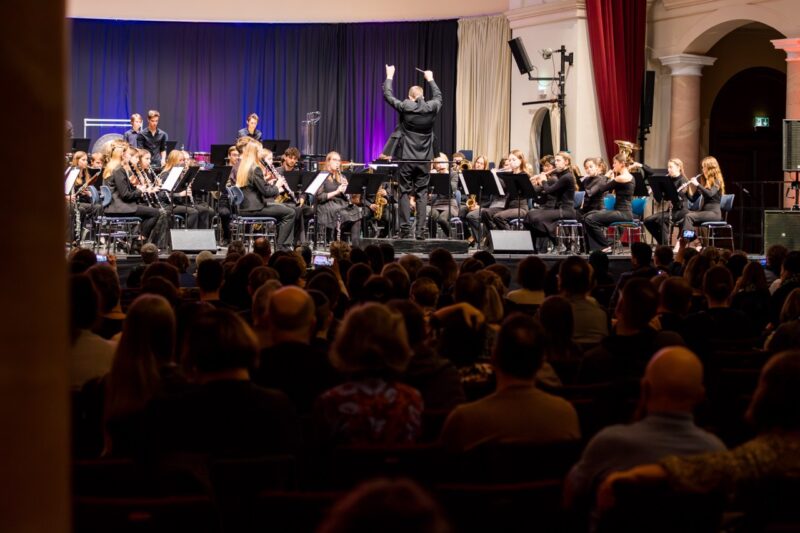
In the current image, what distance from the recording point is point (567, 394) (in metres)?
3.91

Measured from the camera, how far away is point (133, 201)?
13.2 meters

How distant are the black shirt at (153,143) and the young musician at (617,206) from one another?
689cm

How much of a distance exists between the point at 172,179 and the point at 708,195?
6495 mm

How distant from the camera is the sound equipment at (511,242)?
1291cm

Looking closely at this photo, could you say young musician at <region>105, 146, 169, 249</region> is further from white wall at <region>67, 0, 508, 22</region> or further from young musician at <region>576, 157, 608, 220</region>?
white wall at <region>67, 0, 508, 22</region>

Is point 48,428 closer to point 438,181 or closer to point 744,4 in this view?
point 438,181

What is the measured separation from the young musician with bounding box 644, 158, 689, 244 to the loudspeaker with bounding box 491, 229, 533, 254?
2.03m

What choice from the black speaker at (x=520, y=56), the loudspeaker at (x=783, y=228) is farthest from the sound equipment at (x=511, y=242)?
the black speaker at (x=520, y=56)

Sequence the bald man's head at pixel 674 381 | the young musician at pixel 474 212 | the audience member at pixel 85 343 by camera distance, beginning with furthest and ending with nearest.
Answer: the young musician at pixel 474 212
the audience member at pixel 85 343
the bald man's head at pixel 674 381

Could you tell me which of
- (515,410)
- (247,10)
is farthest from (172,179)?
(515,410)

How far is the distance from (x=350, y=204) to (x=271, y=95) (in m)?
8.91

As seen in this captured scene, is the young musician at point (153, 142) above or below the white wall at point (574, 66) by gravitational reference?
below

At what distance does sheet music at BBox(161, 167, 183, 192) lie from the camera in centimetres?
1338

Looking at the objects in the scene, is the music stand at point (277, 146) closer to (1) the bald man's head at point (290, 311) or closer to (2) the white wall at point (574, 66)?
(2) the white wall at point (574, 66)
